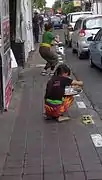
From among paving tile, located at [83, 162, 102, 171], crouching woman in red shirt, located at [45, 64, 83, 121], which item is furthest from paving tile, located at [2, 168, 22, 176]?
crouching woman in red shirt, located at [45, 64, 83, 121]

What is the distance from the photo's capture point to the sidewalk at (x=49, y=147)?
19.8 ft

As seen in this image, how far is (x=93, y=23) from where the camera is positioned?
71.2 feet

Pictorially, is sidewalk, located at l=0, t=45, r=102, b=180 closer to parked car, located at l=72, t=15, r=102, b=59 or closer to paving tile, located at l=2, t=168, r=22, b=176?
paving tile, located at l=2, t=168, r=22, b=176

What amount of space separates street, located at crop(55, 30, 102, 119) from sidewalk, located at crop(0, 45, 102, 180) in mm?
397

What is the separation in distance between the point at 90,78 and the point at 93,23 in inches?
283

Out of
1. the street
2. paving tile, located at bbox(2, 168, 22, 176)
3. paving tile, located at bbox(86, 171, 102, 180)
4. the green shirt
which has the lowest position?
paving tile, located at bbox(2, 168, 22, 176)

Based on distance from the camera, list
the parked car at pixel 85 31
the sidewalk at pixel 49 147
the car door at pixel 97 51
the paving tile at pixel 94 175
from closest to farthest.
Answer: the paving tile at pixel 94 175 → the sidewalk at pixel 49 147 → the car door at pixel 97 51 → the parked car at pixel 85 31

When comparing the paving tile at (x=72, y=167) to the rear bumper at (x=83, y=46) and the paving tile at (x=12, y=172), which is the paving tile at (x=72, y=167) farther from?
the rear bumper at (x=83, y=46)

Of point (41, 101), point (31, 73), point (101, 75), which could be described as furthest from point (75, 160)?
point (31, 73)

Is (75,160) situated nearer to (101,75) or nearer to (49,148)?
(49,148)

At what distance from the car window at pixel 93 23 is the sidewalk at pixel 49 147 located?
11.1 metres

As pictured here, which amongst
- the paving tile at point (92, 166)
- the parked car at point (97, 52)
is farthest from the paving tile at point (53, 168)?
the parked car at point (97, 52)

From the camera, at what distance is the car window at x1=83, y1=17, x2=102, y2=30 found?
850 inches

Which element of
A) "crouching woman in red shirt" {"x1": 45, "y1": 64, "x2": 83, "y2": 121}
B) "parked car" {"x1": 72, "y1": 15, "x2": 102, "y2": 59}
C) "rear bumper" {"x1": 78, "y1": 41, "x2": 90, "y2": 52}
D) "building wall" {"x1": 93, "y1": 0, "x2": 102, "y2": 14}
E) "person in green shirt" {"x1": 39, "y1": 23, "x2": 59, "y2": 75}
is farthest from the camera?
"building wall" {"x1": 93, "y1": 0, "x2": 102, "y2": 14}
